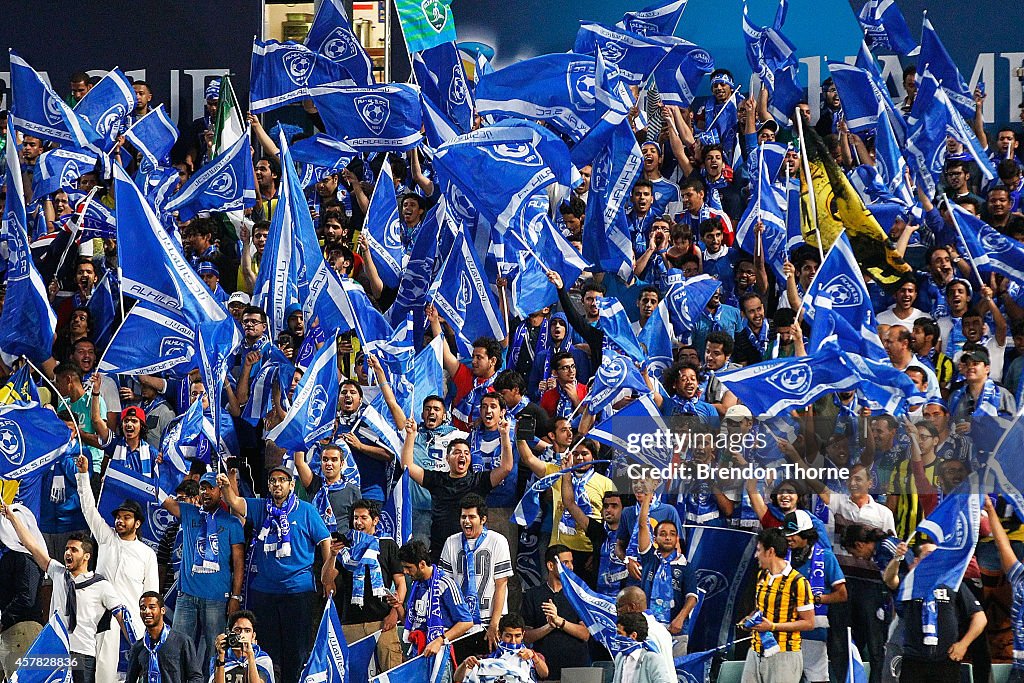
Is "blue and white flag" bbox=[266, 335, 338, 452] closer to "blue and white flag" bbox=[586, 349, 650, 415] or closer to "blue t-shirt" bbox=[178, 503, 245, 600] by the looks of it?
"blue t-shirt" bbox=[178, 503, 245, 600]

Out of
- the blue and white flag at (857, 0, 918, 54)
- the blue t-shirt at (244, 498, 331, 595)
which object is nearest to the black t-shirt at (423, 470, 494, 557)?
the blue t-shirt at (244, 498, 331, 595)

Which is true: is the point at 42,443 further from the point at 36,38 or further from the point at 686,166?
the point at 36,38

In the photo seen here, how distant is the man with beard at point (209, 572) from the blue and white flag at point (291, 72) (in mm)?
3794

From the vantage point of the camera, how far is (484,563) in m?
10.4

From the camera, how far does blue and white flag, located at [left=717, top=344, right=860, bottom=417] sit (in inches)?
426

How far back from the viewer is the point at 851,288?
11258 millimetres

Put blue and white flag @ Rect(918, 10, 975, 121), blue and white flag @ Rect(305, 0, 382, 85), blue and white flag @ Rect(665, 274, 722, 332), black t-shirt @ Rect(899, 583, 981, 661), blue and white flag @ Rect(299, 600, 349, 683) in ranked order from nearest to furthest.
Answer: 1. black t-shirt @ Rect(899, 583, 981, 661)
2. blue and white flag @ Rect(299, 600, 349, 683)
3. blue and white flag @ Rect(665, 274, 722, 332)
4. blue and white flag @ Rect(305, 0, 382, 85)
5. blue and white flag @ Rect(918, 10, 975, 121)

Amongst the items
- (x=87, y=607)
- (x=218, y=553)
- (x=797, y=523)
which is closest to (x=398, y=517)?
(x=218, y=553)

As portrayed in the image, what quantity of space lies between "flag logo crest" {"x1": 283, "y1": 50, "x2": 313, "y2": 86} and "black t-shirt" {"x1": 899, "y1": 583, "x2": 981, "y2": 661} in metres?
6.11

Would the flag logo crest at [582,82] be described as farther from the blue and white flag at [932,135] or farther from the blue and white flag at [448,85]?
the blue and white flag at [932,135]

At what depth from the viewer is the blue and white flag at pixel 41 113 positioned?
14.0 m

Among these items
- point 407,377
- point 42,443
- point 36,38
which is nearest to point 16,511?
point 42,443

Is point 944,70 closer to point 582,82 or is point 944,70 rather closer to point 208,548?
point 582,82

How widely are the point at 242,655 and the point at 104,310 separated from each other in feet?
11.8
